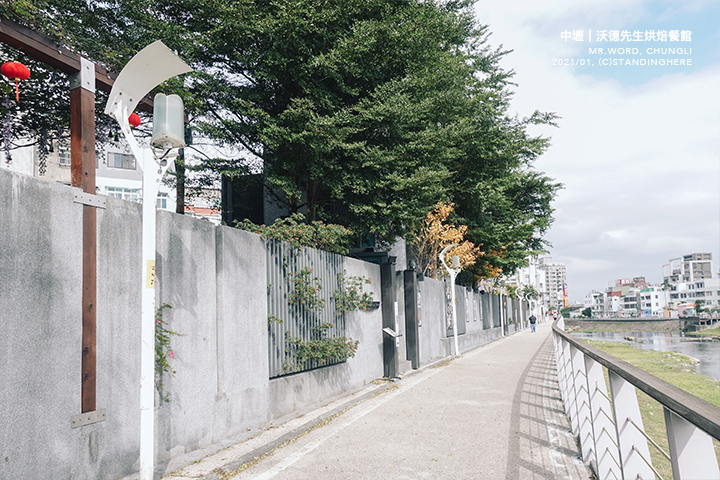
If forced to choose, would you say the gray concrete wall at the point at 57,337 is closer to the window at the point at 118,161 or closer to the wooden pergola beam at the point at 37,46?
the wooden pergola beam at the point at 37,46

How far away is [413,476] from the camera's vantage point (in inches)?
200

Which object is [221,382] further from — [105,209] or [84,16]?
[84,16]

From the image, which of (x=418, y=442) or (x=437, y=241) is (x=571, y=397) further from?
(x=437, y=241)

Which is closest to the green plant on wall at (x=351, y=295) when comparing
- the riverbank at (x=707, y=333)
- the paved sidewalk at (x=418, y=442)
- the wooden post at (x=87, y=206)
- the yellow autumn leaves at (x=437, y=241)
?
the paved sidewalk at (x=418, y=442)

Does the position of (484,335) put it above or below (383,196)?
below

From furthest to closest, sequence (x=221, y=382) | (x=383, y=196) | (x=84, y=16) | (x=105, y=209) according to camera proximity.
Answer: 1. (x=383, y=196)
2. (x=84, y=16)
3. (x=221, y=382)
4. (x=105, y=209)

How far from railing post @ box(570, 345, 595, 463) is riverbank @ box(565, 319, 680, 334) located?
401ft

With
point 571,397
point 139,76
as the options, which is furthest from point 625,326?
point 139,76

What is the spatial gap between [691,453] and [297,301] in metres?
7.05

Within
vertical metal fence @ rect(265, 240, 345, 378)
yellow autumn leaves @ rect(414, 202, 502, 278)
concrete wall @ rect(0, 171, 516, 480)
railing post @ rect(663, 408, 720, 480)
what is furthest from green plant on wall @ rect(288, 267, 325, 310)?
yellow autumn leaves @ rect(414, 202, 502, 278)

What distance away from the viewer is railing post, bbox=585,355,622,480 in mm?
4512

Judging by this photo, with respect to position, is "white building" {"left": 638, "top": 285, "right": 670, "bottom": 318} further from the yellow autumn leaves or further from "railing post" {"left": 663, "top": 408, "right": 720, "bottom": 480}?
"railing post" {"left": 663, "top": 408, "right": 720, "bottom": 480}

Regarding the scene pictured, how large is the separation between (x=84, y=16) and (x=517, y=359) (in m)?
16.2

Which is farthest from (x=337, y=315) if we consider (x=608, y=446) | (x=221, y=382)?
(x=608, y=446)
